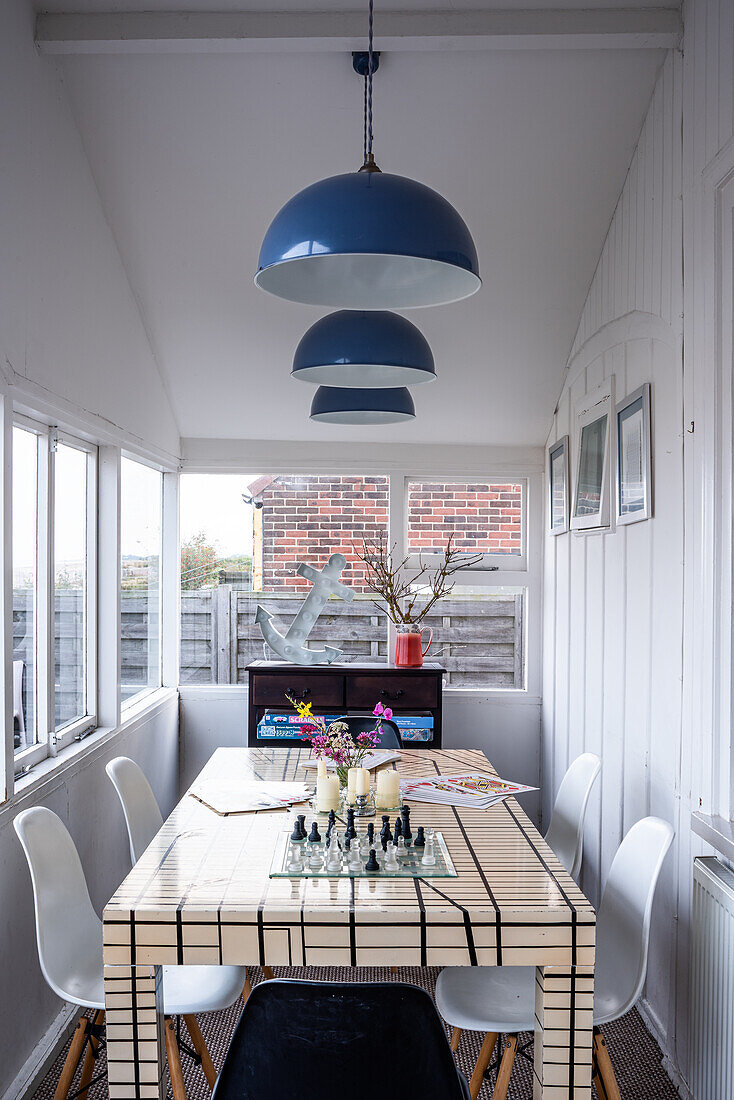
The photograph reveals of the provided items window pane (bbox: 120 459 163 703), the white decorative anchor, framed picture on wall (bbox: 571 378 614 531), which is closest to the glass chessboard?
framed picture on wall (bbox: 571 378 614 531)

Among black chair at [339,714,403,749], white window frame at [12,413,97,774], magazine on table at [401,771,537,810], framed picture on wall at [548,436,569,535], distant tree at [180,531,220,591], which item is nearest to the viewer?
magazine on table at [401,771,537,810]

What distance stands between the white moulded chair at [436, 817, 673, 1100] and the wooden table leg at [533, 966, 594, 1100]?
0.78 feet

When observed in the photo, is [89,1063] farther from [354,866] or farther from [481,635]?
[481,635]

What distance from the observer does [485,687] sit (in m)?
5.41

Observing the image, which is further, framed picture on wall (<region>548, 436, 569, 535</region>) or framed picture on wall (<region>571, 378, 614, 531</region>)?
framed picture on wall (<region>548, 436, 569, 535</region>)

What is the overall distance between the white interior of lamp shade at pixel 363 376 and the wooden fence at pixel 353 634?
9.19 feet

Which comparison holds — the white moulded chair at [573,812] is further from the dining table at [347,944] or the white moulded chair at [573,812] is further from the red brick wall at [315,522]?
the red brick wall at [315,522]

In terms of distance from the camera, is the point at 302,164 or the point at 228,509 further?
the point at 228,509

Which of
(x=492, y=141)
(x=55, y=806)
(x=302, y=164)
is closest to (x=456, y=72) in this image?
(x=492, y=141)

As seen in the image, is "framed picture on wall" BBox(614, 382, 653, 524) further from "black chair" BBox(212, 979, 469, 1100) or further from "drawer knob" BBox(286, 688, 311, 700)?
"black chair" BBox(212, 979, 469, 1100)

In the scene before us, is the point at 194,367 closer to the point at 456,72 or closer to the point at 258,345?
the point at 258,345

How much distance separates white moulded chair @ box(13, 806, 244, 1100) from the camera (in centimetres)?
232

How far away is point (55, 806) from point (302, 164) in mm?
2571

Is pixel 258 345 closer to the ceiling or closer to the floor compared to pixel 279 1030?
closer to the ceiling
